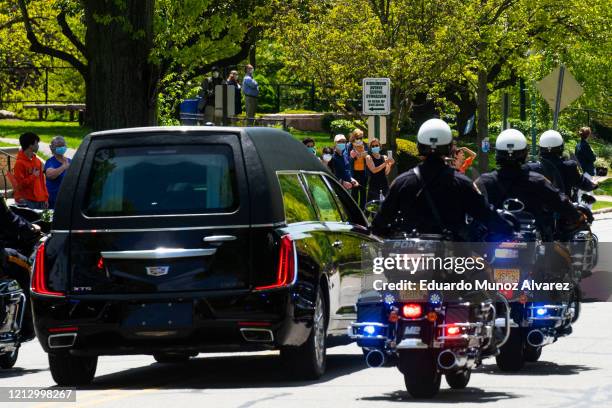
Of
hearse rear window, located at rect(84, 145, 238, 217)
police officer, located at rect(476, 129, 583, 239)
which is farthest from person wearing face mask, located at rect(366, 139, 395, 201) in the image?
hearse rear window, located at rect(84, 145, 238, 217)

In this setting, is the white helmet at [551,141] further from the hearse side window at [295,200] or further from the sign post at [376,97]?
the sign post at [376,97]

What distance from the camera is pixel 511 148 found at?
12062mm

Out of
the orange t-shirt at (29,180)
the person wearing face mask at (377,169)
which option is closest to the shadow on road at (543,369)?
A: the orange t-shirt at (29,180)

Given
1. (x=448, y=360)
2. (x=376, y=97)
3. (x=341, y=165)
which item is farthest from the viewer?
(x=341, y=165)

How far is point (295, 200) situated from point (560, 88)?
19.8 metres

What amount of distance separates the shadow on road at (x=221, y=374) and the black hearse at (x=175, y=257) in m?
0.25

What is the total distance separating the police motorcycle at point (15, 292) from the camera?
12172 millimetres

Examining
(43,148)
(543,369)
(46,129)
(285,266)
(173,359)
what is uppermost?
(285,266)

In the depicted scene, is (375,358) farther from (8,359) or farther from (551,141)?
(551,141)

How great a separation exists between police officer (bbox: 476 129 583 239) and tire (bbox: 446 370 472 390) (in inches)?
83.3

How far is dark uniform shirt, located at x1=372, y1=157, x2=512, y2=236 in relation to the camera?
1016 centimetres

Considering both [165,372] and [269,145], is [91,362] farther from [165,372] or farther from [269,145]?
[269,145]

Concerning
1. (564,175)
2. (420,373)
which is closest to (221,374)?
(420,373)

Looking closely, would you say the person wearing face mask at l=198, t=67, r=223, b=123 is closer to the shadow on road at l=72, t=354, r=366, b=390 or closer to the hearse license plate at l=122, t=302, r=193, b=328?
the shadow on road at l=72, t=354, r=366, b=390
